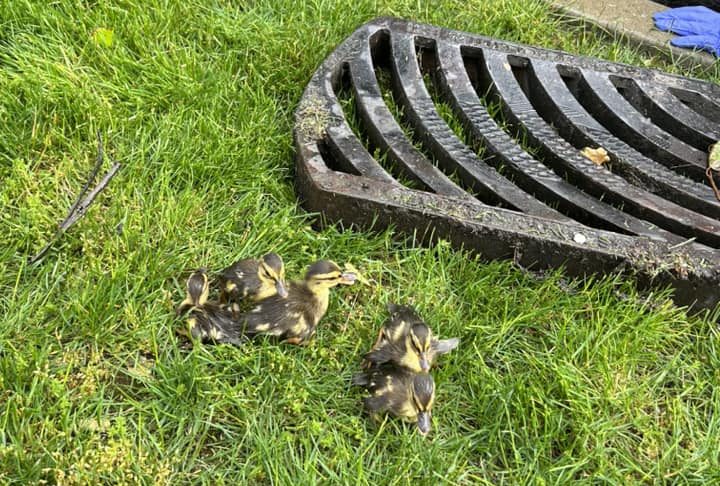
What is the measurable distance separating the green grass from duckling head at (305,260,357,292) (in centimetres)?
13

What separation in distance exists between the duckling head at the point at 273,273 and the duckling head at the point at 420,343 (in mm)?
444

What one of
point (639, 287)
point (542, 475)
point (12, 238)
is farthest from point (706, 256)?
point (12, 238)

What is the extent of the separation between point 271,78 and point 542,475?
208 cm

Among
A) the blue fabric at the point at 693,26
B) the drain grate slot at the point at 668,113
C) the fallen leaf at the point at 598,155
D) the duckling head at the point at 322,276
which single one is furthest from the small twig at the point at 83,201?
the blue fabric at the point at 693,26

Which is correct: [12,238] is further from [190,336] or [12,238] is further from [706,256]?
[706,256]

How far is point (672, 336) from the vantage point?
253 centimetres

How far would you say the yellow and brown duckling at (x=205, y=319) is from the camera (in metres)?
2.32

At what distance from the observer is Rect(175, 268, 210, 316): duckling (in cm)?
237

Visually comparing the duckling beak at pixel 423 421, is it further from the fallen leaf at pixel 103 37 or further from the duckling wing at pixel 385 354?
the fallen leaf at pixel 103 37

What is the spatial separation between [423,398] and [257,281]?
0.66m

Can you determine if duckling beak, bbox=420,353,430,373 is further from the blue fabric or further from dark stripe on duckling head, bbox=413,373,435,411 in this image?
the blue fabric

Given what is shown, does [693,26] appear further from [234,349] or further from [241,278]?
[234,349]

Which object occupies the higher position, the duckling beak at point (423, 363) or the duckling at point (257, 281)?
the duckling at point (257, 281)

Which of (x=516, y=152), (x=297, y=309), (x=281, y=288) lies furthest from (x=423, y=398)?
(x=516, y=152)
